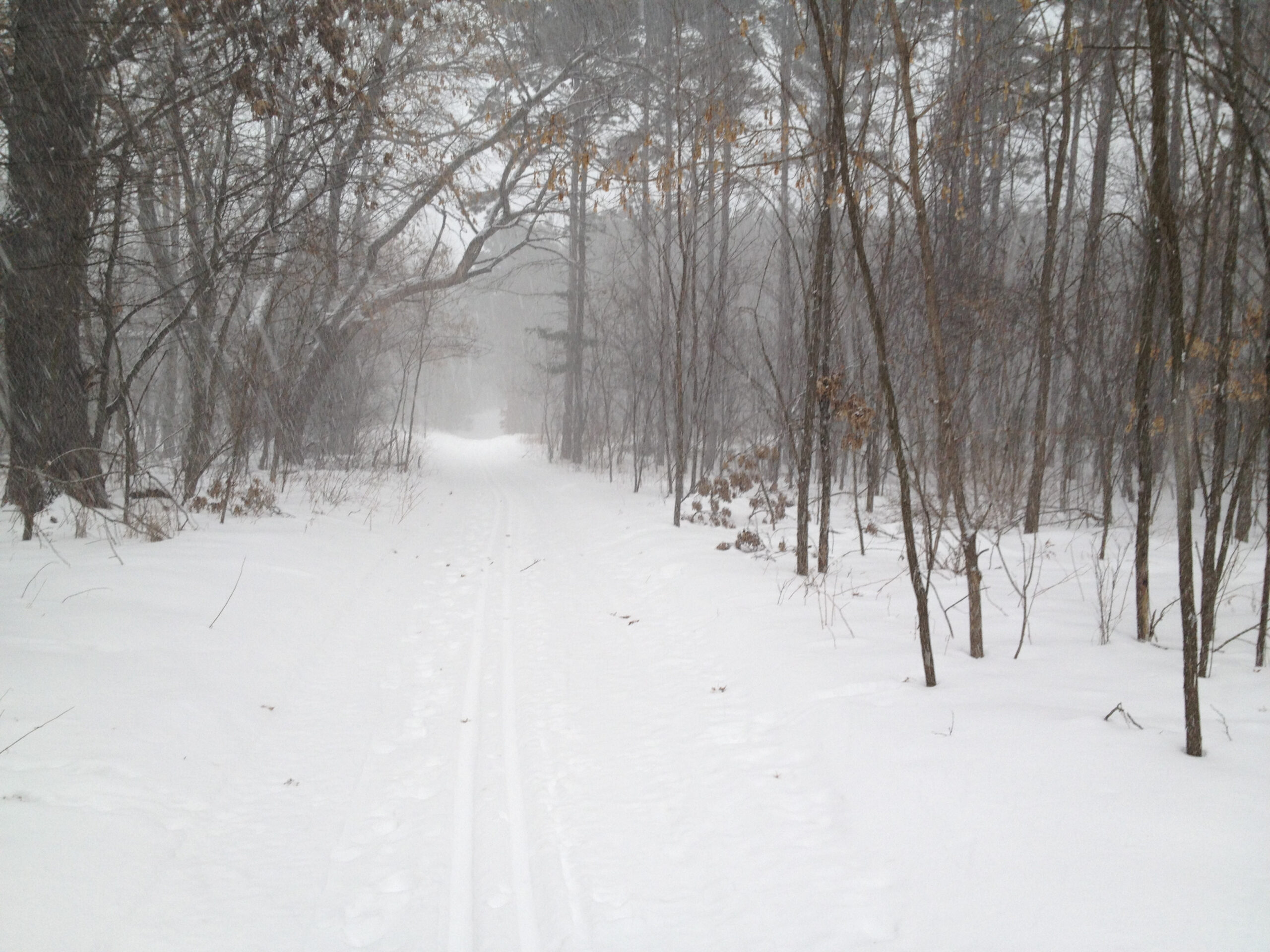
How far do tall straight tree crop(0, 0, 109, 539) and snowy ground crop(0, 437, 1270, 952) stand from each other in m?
1.45

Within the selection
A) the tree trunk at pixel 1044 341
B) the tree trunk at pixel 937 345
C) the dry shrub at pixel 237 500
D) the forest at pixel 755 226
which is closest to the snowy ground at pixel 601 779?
the forest at pixel 755 226

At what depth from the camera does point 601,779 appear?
327cm

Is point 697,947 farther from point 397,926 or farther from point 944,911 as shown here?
point 397,926

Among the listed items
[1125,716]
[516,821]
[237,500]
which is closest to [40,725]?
[516,821]

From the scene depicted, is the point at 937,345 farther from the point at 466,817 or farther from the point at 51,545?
the point at 51,545

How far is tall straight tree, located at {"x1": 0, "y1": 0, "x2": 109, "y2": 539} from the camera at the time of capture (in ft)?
17.8

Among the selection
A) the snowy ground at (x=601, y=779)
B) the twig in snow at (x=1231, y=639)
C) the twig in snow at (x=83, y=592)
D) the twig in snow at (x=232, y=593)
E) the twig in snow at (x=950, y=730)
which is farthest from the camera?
the twig in snow at (x=232, y=593)

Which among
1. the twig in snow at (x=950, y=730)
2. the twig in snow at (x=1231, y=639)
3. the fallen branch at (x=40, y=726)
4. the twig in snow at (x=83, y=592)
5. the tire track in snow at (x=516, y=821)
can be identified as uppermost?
the twig in snow at (x=1231, y=639)

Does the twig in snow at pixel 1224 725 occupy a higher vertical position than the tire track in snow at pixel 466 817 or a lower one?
higher

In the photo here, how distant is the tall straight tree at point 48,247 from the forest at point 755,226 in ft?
0.12

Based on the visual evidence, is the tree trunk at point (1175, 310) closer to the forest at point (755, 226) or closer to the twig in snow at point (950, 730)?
the forest at point (755, 226)

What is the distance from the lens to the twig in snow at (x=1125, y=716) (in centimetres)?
295

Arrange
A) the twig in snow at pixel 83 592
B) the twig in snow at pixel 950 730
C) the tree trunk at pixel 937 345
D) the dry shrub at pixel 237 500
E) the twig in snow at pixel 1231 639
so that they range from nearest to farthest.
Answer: the twig in snow at pixel 950 730 → the tree trunk at pixel 937 345 → the twig in snow at pixel 1231 639 → the twig in snow at pixel 83 592 → the dry shrub at pixel 237 500

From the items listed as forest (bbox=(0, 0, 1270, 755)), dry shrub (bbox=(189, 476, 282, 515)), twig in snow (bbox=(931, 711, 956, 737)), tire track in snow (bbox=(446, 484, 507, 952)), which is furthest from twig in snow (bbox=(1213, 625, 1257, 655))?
dry shrub (bbox=(189, 476, 282, 515))
